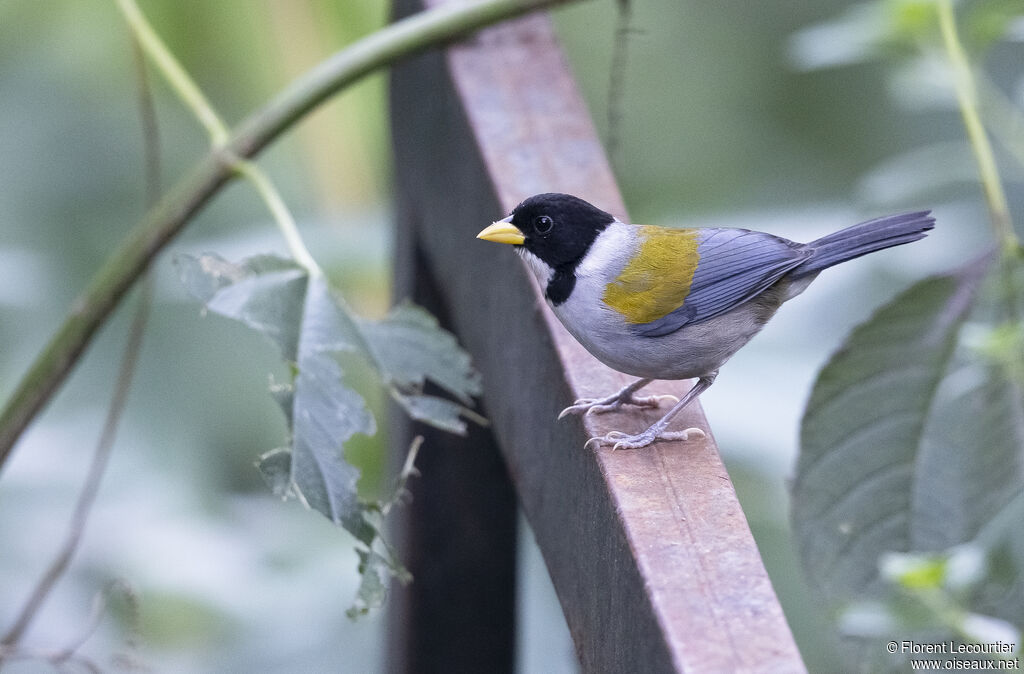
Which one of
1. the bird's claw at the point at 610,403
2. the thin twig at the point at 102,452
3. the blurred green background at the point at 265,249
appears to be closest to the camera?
the bird's claw at the point at 610,403

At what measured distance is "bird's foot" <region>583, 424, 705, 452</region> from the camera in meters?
1.42

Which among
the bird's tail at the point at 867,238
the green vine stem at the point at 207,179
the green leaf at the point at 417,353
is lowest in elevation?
the bird's tail at the point at 867,238

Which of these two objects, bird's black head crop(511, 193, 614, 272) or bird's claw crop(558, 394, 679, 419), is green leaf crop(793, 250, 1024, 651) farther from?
bird's black head crop(511, 193, 614, 272)

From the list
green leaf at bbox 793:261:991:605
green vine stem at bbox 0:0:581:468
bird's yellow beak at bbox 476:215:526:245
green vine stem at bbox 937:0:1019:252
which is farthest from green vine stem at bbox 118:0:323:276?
green vine stem at bbox 937:0:1019:252

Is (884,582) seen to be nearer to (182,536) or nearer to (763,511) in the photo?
(763,511)

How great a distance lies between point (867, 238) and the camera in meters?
1.99

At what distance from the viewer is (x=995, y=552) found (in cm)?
152

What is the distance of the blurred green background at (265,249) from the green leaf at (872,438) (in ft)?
2.35

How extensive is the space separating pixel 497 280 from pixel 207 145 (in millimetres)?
2297

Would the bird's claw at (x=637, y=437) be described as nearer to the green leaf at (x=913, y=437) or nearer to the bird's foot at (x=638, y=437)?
the bird's foot at (x=638, y=437)

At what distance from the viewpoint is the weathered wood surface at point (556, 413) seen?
3.63 ft

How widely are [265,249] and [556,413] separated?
94cm

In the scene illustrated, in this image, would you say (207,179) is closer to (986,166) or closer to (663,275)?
(663,275)

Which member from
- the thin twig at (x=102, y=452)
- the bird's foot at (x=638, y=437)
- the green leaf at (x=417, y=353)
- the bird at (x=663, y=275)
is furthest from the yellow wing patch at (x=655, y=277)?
the thin twig at (x=102, y=452)
